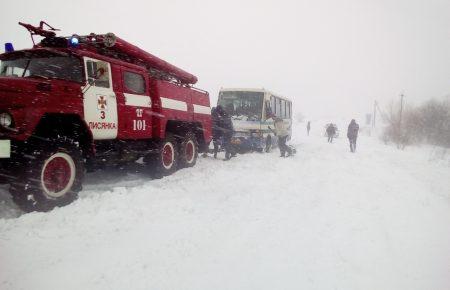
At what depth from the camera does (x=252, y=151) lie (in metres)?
15.8

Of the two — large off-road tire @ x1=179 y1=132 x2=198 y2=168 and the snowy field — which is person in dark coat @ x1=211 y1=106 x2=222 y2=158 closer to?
large off-road tire @ x1=179 y1=132 x2=198 y2=168

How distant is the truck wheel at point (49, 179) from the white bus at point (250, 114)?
9.22m

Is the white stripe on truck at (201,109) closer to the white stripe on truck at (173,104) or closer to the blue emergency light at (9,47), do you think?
the white stripe on truck at (173,104)

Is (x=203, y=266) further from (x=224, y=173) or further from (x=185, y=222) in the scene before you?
(x=224, y=173)

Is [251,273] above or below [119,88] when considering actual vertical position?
below

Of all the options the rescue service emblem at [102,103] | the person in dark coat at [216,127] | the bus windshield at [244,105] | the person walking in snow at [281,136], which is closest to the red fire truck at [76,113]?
the rescue service emblem at [102,103]

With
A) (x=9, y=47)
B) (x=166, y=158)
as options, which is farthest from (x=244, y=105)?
(x=9, y=47)

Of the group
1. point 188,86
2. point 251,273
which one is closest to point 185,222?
point 251,273

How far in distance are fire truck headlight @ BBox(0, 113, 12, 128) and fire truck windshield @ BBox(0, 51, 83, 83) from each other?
4.34 feet

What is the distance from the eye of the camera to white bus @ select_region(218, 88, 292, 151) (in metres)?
14.7

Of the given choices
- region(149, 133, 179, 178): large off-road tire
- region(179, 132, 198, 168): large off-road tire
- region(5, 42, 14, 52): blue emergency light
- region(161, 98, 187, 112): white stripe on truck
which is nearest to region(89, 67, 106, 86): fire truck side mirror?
region(5, 42, 14, 52): blue emergency light

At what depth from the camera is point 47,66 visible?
610cm

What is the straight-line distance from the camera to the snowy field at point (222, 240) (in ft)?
12.1

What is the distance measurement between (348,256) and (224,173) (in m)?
5.08
